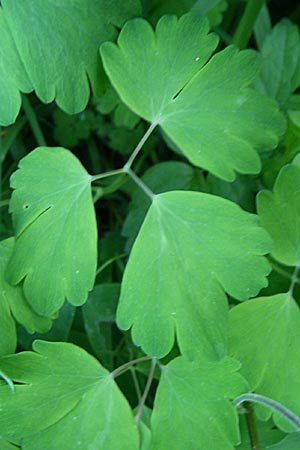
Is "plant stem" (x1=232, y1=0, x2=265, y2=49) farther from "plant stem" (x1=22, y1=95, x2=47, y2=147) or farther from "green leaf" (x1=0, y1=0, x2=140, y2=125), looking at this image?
"plant stem" (x1=22, y1=95, x2=47, y2=147)

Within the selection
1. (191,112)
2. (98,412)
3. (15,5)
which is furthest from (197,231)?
(15,5)

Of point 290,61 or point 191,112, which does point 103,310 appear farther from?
point 290,61

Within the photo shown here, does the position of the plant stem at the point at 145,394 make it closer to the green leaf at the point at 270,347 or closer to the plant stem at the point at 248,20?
the green leaf at the point at 270,347

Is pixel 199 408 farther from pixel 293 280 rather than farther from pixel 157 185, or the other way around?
pixel 157 185

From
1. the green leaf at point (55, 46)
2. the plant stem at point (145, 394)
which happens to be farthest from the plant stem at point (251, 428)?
the green leaf at point (55, 46)

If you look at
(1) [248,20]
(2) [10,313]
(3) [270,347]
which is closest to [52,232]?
(2) [10,313]

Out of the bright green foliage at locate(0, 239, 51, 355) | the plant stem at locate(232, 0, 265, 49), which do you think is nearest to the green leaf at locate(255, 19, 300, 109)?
the plant stem at locate(232, 0, 265, 49)
